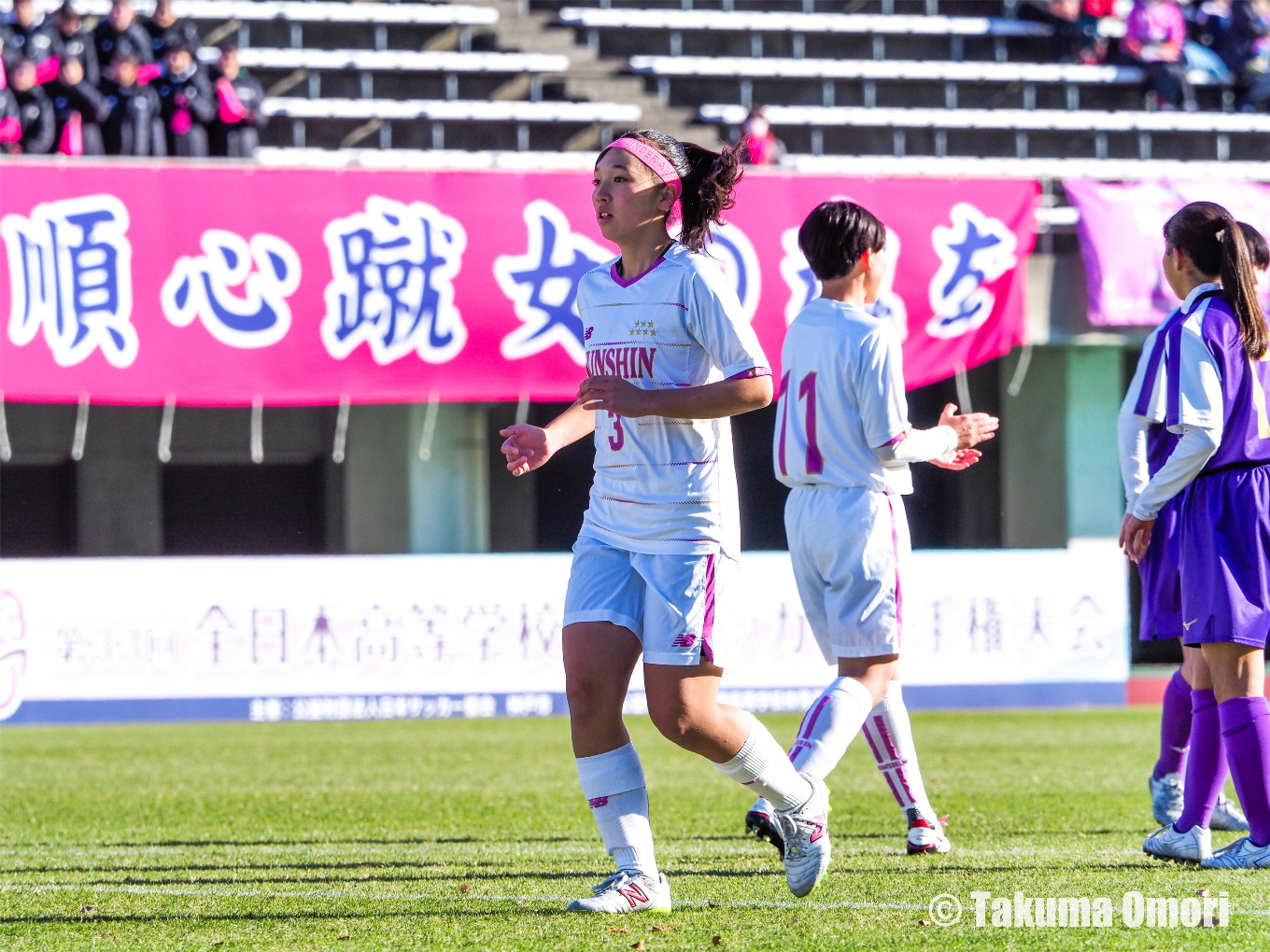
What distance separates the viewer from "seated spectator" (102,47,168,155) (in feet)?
45.4

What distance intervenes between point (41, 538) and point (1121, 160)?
39.0 feet

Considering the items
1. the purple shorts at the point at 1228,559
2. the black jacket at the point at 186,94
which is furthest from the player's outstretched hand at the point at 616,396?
the black jacket at the point at 186,94

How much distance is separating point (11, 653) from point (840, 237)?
328 inches

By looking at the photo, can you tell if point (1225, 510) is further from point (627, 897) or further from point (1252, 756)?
point (627, 897)

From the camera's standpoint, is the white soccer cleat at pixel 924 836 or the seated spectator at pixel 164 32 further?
the seated spectator at pixel 164 32

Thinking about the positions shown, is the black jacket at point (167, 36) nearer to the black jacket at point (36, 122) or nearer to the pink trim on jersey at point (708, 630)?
the black jacket at point (36, 122)

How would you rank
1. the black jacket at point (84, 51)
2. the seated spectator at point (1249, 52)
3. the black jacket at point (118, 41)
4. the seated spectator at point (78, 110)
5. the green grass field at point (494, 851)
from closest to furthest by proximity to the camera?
the green grass field at point (494, 851) < the seated spectator at point (78, 110) < the black jacket at point (84, 51) < the black jacket at point (118, 41) < the seated spectator at point (1249, 52)

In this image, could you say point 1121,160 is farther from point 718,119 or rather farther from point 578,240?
point 578,240

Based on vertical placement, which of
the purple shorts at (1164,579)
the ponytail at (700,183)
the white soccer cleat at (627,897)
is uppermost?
the ponytail at (700,183)

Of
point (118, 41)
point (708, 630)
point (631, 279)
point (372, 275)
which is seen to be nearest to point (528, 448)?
point (631, 279)

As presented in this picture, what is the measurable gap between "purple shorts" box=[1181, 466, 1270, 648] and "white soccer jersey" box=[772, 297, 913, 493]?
836mm

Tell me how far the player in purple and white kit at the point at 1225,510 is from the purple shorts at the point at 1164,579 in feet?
0.30

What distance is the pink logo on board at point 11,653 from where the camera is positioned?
11594 millimetres

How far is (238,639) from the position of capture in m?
12.1
